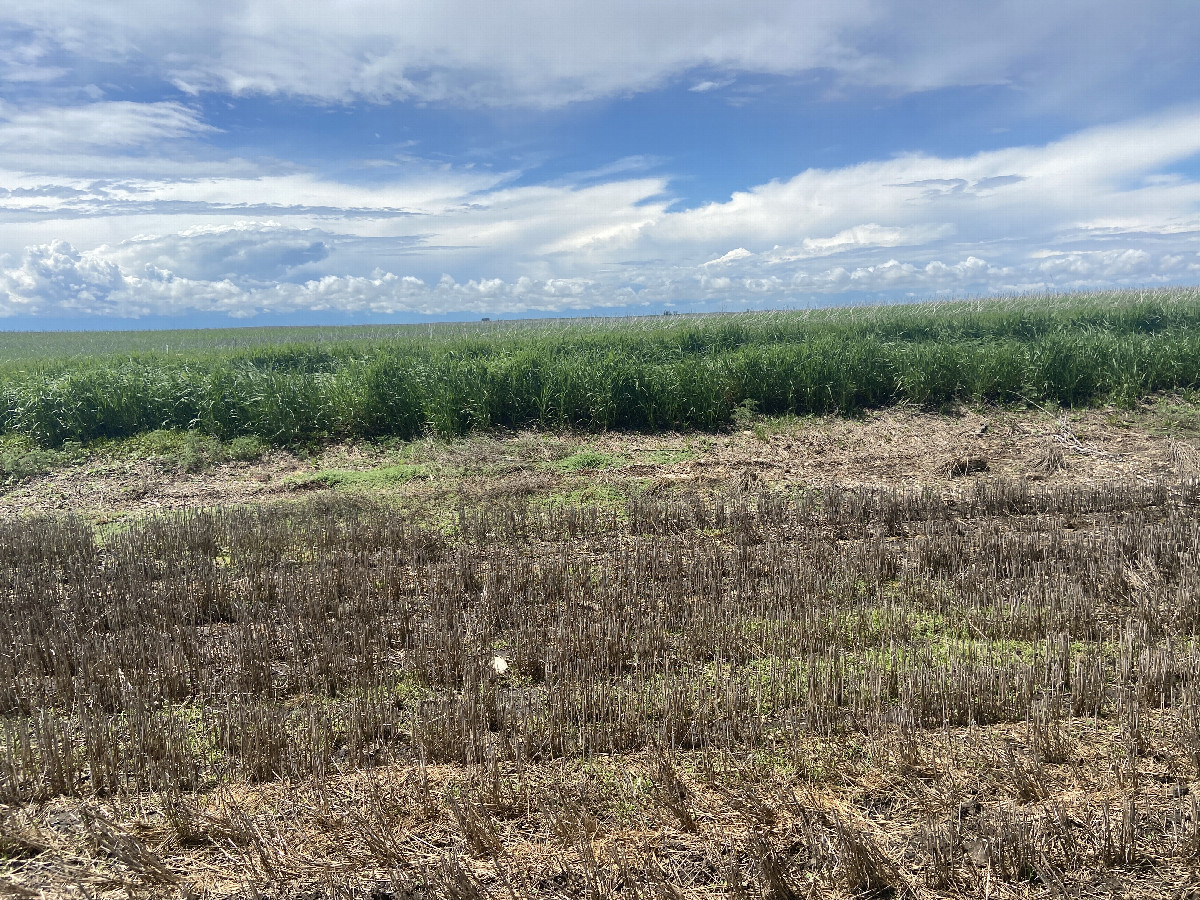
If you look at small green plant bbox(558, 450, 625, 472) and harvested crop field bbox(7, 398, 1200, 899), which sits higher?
small green plant bbox(558, 450, 625, 472)

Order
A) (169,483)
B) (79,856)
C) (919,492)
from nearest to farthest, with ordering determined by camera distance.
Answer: (79,856)
(919,492)
(169,483)

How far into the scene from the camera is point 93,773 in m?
3.73

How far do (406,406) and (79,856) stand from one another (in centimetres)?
1062

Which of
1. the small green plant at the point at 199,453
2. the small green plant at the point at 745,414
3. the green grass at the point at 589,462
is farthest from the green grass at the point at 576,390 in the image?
the green grass at the point at 589,462

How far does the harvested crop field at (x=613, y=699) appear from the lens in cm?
312

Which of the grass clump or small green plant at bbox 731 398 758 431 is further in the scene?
small green plant at bbox 731 398 758 431

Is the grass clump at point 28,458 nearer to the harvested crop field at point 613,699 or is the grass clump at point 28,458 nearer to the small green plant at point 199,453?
the small green plant at point 199,453

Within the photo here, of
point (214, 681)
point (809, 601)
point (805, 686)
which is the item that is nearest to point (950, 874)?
point (805, 686)

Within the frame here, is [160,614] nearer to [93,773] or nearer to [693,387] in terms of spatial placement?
[93,773]

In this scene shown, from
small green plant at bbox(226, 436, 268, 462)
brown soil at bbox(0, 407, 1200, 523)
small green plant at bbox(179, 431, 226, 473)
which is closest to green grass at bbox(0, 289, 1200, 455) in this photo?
small green plant at bbox(179, 431, 226, 473)

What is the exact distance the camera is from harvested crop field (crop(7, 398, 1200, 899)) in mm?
3125

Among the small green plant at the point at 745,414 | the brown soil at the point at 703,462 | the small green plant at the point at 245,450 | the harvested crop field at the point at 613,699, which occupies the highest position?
the small green plant at the point at 745,414

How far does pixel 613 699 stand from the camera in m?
4.26

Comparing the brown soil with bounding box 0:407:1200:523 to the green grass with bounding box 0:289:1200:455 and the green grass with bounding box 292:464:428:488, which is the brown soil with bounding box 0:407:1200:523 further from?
the green grass with bounding box 0:289:1200:455
